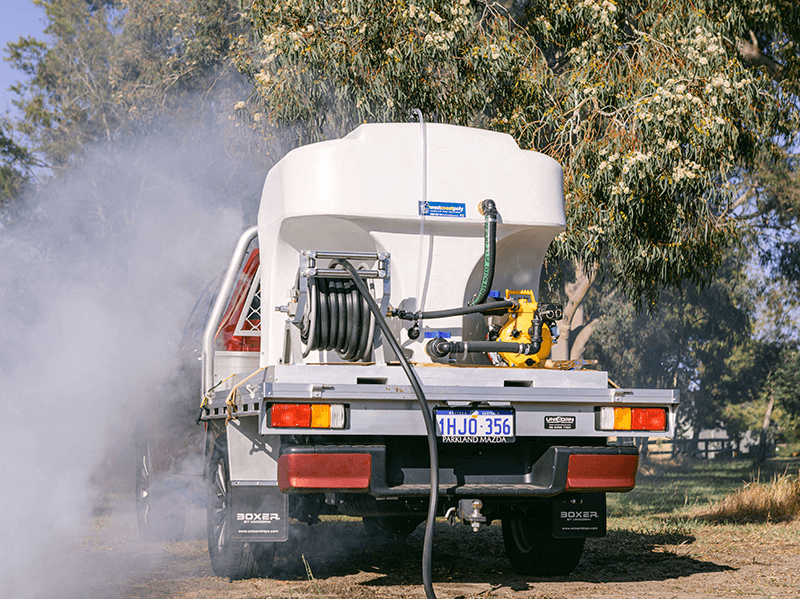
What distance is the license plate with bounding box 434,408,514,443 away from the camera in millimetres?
4836

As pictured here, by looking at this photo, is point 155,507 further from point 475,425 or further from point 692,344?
point 692,344

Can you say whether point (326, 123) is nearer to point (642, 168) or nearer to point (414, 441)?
point (642, 168)

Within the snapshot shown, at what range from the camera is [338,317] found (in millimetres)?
5266

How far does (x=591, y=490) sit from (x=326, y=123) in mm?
7794

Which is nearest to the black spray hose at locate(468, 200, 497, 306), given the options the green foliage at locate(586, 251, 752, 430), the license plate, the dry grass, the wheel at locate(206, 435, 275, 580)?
the license plate

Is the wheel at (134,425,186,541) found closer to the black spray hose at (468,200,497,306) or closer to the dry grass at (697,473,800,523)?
Result: the black spray hose at (468,200,497,306)

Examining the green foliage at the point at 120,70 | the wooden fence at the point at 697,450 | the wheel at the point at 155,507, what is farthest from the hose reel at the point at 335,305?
the wooden fence at the point at 697,450

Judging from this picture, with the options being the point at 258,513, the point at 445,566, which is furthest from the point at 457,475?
the point at 445,566

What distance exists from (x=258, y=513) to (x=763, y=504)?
6.63 m

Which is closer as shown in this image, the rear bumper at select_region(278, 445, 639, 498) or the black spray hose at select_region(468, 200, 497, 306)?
the rear bumper at select_region(278, 445, 639, 498)

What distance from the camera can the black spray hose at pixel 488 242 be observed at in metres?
5.55

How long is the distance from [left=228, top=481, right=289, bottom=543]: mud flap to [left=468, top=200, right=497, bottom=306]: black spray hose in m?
1.71

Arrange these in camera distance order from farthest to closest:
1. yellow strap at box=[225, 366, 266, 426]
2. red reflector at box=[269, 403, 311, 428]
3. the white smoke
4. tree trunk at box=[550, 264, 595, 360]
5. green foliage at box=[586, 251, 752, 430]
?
green foliage at box=[586, 251, 752, 430] < tree trunk at box=[550, 264, 595, 360] < the white smoke < yellow strap at box=[225, 366, 266, 426] < red reflector at box=[269, 403, 311, 428]

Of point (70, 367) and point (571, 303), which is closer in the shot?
point (70, 367)
